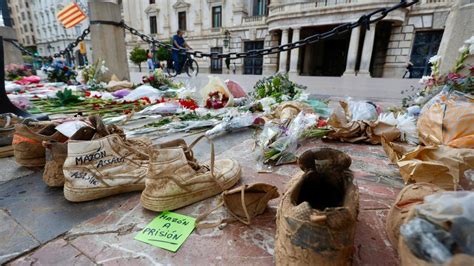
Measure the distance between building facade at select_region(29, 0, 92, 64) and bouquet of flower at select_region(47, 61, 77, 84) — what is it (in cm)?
3827

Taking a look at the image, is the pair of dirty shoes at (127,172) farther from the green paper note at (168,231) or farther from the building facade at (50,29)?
the building facade at (50,29)

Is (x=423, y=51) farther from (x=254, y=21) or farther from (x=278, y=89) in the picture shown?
(x=278, y=89)

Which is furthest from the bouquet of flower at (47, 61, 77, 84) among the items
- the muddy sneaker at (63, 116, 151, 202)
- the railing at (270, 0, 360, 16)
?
the railing at (270, 0, 360, 16)

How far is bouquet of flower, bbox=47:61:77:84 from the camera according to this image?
6.85 m

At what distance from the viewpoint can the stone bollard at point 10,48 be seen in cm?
852

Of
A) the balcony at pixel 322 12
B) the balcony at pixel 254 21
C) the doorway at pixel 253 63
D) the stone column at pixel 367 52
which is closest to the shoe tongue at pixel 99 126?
the balcony at pixel 322 12

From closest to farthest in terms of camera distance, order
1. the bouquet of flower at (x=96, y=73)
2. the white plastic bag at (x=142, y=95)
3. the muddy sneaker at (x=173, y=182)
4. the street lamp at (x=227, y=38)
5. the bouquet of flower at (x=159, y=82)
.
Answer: the muddy sneaker at (x=173, y=182), the white plastic bag at (x=142, y=95), the bouquet of flower at (x=159, y=82), the bouquet of flower at (x=96, y=73), the street lamp at (x=227, y=38)

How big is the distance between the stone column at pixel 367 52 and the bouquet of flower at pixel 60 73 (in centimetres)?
1651

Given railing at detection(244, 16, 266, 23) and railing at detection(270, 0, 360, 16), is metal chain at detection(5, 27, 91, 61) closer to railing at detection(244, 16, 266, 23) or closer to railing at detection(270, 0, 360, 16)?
railing at detection(270, 0, 360, 16)

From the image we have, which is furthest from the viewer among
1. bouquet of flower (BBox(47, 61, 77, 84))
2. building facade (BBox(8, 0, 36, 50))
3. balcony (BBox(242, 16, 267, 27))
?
building facade (BBox(8, 0, 36, 50))

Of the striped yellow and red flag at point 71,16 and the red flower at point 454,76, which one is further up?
the striped yellow and red flag at point 71,16

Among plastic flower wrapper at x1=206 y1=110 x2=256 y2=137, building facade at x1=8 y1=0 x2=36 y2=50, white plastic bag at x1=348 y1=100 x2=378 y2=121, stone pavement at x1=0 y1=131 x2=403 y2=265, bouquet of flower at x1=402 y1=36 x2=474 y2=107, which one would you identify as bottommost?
stone pavement at x1=0 y1=131 x2=403 y2=265

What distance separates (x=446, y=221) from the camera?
1.60 feet

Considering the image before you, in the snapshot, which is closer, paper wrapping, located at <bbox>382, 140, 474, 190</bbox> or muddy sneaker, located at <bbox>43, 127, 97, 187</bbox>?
paper wrapping, located at <bbox>382, 140, 474, 190</bbox>
